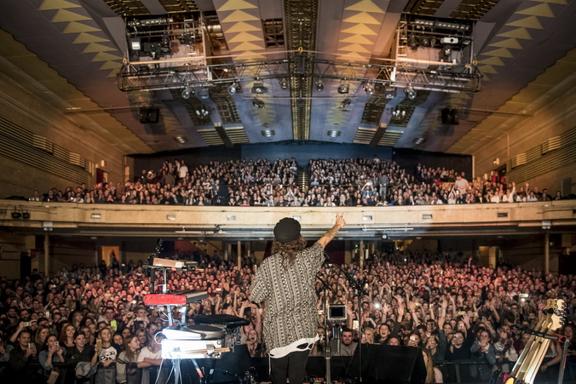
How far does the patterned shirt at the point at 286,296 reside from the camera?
375 cm

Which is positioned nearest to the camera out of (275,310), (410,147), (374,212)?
(275,310)

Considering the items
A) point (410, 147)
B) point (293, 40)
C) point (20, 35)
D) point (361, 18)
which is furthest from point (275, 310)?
point (410, 147)

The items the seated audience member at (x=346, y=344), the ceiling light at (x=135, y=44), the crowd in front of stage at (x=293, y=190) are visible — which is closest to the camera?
the seated audience member at (x=346, y=344)

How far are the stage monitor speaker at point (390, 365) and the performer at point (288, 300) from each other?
3.84 m

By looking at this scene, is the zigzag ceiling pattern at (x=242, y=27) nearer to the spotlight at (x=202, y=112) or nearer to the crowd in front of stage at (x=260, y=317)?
the spotlight at (x=202, y=112)

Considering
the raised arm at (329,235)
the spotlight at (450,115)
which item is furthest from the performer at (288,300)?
the spotlight at (450,115)

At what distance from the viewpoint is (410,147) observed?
27.5 m

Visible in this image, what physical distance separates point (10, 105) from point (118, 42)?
5219mm

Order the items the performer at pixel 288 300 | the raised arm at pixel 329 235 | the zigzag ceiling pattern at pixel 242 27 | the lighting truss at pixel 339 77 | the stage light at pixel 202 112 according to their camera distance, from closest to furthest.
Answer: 1. the performer at pixel 288 300
2. the raised arm at pixel 329 235
3. the zigzag ceiling pattern at pixel 242 27
4. the lighting truss at pixel 339 77
5. the stage light at pixel 202 112

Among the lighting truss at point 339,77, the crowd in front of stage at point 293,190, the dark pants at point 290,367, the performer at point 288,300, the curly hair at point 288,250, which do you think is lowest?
the dark pants at point 290,367

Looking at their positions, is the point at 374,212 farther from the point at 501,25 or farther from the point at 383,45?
the point at 501,25

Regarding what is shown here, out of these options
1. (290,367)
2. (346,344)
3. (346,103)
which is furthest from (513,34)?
(290,367)

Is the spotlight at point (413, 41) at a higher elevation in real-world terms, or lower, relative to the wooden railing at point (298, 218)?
higher

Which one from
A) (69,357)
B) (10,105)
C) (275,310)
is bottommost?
(69,357)
